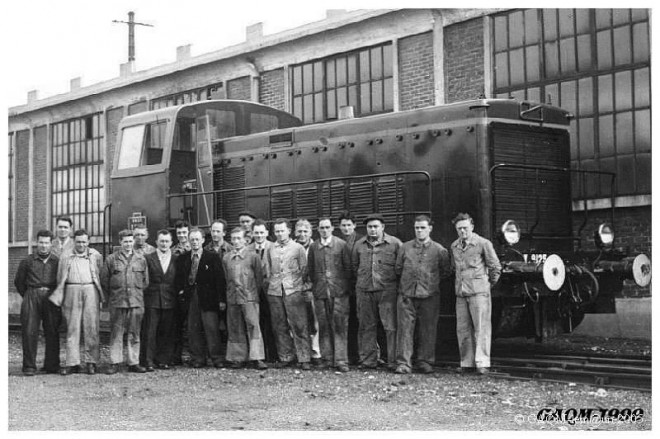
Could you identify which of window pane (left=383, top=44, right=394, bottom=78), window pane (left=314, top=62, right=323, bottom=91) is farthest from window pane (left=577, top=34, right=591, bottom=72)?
window pane (left=314, top=62, right=323, bottom=91)

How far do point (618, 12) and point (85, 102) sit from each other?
1358 cm

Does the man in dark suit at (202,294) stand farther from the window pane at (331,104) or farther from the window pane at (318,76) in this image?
the window pane at (318,76)

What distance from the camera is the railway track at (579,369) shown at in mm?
7543

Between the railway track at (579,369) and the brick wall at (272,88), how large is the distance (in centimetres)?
887

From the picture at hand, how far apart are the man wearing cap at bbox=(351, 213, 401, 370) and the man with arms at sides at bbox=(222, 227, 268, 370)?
1.09 meters

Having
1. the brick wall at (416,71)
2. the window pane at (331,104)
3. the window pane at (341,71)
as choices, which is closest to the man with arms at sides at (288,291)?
the brick wall at (416,71)

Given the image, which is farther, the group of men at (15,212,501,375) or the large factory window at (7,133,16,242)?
the large factory window at (7,133,16,242)

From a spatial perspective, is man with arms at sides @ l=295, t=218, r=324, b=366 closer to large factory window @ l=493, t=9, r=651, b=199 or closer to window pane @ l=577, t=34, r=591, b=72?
large factory window @ l=493, t=9, r=651, b=199

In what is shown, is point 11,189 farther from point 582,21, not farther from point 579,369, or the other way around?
point 579,369

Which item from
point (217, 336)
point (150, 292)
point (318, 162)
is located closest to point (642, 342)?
point (318, 162)

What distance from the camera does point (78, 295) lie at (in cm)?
906

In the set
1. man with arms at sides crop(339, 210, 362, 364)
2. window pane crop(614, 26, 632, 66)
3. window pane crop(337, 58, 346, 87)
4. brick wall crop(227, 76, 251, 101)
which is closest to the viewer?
man with arms at sides crop(339, 210, 362, 364)

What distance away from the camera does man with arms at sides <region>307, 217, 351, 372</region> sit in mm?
9109
